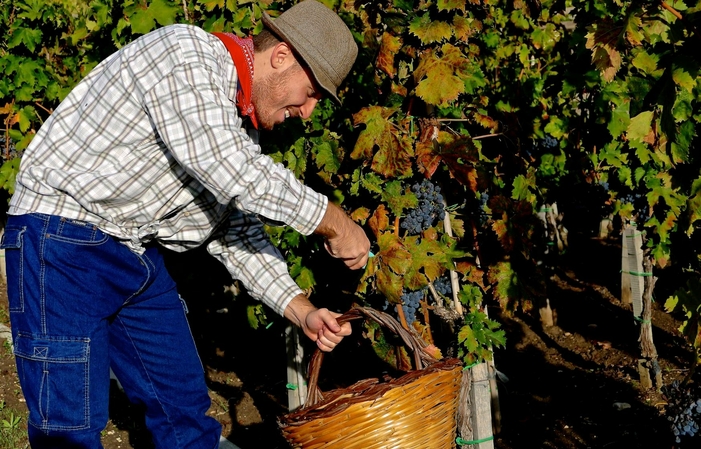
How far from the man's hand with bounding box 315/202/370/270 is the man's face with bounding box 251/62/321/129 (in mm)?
318

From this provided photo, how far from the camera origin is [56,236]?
Result: 2436mm

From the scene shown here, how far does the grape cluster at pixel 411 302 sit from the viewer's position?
10.3 feet

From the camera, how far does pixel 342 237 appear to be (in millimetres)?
2428

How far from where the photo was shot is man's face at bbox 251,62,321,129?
7.91ft

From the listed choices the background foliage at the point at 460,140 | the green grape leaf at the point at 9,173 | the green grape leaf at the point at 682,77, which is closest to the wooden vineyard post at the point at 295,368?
the background foliage at the point at 460,140

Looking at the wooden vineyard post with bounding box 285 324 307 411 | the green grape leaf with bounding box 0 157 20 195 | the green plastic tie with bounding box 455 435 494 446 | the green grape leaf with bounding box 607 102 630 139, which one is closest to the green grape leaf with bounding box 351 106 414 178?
the wooden vineyard post with bounding box 285 324 307 411

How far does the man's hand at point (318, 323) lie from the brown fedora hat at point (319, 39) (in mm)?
668

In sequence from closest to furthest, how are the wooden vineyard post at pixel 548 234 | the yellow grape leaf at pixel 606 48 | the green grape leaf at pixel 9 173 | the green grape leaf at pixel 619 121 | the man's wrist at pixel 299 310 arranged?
the yellow grape leaf at pixel 606 48 < the man's wrist at pixel 299 310 < the green grape leaf at pixel 619 121 < the wooden vineyard post at pixel 548 234 < the green grape leaf at pixel 9 173

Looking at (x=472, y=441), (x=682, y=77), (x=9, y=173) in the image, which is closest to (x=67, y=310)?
(x=472, y=441)

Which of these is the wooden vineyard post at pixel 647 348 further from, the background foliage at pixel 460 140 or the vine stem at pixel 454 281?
the vine stem at pixel 454 281

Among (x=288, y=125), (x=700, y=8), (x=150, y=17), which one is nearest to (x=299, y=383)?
(x=288, y=125)

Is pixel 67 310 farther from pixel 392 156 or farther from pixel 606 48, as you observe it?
pixel 606 48

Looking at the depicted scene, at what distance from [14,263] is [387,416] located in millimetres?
1188

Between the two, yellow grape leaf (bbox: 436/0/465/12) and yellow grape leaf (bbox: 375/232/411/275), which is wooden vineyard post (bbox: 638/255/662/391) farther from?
yellow grape leaf (bbox: 436/0/465/12)
